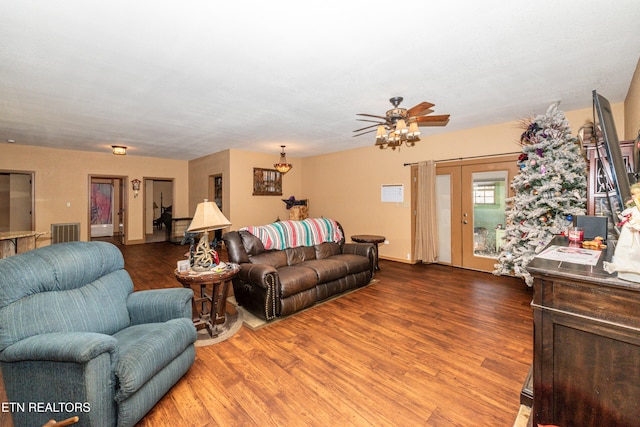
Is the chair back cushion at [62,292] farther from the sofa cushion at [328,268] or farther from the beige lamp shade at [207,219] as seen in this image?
the sofa cushion at [328,268]

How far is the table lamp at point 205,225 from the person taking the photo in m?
2.70

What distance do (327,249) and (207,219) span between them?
2.08m

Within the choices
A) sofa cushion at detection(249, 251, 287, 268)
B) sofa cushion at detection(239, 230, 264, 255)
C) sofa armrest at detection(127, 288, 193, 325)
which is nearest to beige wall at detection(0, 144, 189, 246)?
sofa cushion at detection(239, 230, 264, 255)

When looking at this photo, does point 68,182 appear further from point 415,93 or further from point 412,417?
point 412,417

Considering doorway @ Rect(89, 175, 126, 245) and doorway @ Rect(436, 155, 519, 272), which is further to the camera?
doorway @ Rect(89, 175, 126, 245)

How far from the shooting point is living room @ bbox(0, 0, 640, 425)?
4547 mm

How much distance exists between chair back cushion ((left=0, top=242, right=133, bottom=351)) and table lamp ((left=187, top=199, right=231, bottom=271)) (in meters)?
0.65

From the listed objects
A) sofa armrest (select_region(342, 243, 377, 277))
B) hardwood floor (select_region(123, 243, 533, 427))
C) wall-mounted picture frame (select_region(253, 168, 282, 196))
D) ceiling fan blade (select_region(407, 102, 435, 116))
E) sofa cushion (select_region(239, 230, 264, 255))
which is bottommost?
hardwood floor (select_region(123, 243, 533, 427))

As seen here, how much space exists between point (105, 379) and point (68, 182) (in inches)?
308

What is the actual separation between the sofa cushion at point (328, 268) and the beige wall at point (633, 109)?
135 inches

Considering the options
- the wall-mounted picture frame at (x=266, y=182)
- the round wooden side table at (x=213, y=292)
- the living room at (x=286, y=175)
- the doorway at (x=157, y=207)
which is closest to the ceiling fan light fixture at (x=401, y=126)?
the living room at (x=286, y=175)

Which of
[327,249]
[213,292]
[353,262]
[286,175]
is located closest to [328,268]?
[353,262]

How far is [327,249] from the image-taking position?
4.30 metres

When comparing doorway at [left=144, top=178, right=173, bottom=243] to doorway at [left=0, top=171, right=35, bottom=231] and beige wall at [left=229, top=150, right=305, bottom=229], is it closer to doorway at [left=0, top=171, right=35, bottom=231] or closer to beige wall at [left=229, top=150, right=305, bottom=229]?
doorway at [left=0, top=171, right=35, bottom=231]
